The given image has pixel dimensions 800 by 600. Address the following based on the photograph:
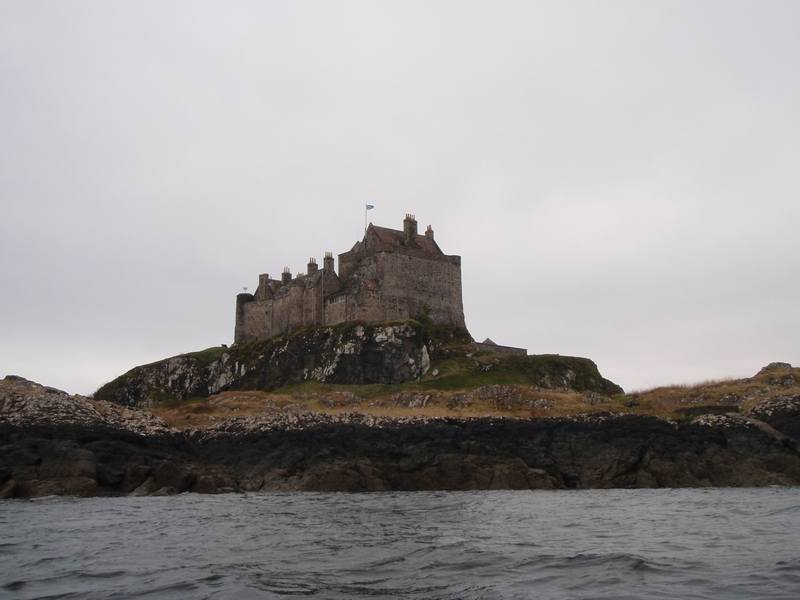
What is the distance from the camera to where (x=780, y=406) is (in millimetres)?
42844

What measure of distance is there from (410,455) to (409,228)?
127 ft

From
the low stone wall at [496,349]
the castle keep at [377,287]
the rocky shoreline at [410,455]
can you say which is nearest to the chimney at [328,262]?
the castle keep at [377,287]

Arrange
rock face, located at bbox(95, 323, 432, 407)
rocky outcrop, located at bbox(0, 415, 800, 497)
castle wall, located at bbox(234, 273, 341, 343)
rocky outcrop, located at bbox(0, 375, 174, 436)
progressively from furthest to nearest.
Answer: castle wall, located at bbox(234, 273, 341, 343) < rock face, located at bbox(95, 323, 432, 407) < rocky outcrop, located at bbox(0, 375, 174, 436) < rocky outcrop, located at bbox(0, 415, 800, 497)

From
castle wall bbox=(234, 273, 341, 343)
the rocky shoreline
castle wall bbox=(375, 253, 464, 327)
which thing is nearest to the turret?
castle wall bbox=(234, 273, 341, 343)

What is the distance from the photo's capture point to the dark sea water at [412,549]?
14266mm

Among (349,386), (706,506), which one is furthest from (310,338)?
(706,506)

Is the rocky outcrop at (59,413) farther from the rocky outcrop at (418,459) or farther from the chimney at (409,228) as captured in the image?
the chimney at (409,228)

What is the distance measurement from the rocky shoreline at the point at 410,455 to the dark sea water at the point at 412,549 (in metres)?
7.92

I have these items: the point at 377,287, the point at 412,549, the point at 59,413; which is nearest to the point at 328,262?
the point at 377,287

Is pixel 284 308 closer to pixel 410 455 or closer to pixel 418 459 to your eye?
pixel 410 455

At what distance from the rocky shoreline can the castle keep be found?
28002 mm

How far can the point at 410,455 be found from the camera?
41.8 metres

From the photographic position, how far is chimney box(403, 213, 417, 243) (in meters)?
77.6

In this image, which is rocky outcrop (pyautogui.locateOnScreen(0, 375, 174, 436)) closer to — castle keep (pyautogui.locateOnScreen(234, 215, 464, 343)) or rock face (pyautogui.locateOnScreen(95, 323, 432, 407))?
rock face (pyautogui.locateOnScreen(95, 323, 432, 407))
